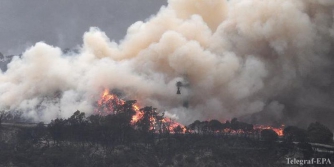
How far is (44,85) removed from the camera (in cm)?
10919

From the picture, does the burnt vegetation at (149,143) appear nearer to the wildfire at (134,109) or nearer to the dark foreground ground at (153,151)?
the dark foreground ground at (153,151)

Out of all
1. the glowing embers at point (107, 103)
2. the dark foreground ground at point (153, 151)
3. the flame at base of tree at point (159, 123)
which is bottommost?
the dark foreground ground at point (153, 151)

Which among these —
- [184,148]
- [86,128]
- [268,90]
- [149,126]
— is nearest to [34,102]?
[86,128]

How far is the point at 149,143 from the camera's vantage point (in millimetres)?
89500

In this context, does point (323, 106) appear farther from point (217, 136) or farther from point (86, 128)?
point (86, 128)

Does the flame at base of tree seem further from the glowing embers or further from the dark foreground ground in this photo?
the dark foreground ground

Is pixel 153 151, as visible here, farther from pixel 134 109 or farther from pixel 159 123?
pixel 134 109

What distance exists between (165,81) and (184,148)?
2168 centimetres

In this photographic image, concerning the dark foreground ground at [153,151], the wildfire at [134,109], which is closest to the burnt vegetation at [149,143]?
the dark foreground ground at [153,151]

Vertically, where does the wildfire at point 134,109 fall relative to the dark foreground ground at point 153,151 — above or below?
above

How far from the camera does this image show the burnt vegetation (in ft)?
277

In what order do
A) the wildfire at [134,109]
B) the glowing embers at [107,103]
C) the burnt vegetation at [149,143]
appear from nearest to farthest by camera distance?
1. the burnt vegetation at [149,143]
2. the wildfire at [134,109]
3. the glowing embers at [107,103]

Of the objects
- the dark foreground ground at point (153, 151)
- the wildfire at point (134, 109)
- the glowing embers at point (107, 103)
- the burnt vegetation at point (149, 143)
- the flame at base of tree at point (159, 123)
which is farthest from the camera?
the glowing embers at point (107, 103)

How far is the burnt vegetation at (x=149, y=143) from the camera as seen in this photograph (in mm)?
84438
